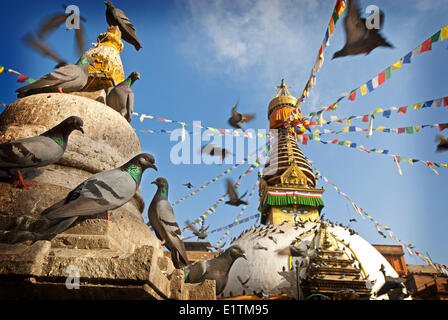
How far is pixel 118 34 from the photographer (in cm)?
506

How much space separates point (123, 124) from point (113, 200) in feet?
5.23

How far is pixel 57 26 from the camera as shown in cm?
451

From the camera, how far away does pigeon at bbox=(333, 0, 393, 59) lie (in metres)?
4.91

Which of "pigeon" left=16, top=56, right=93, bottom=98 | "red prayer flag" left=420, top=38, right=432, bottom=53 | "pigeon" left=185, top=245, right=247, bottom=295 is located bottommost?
"pigeon" left=185, top=245, right=247, bottom=295

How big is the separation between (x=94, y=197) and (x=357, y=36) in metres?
5.33

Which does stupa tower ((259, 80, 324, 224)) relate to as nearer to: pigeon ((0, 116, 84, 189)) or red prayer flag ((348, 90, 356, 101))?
red prayer flag ((348, 90, 356, 101))

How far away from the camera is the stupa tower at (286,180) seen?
12.9 metres

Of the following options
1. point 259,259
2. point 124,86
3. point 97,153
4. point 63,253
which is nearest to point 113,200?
point 63,253

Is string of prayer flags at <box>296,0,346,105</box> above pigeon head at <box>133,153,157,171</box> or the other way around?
above

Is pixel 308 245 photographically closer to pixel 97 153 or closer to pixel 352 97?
pixel 352 97

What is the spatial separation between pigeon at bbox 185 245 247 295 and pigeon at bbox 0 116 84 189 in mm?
2545

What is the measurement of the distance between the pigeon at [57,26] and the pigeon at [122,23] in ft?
2.25

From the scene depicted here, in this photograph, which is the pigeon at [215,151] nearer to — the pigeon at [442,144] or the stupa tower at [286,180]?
the stupa tower at [286,180]

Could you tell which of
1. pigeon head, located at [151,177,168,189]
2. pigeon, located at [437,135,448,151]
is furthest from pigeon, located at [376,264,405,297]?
pigeon head, located at [151,177,168,189]
